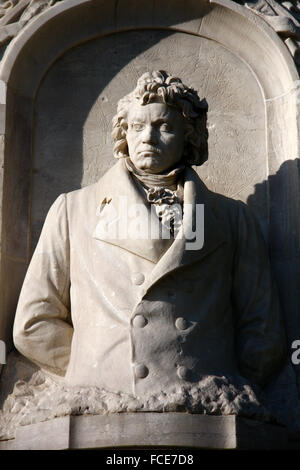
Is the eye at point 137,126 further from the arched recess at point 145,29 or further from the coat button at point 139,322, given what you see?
the coat button at point 139,322

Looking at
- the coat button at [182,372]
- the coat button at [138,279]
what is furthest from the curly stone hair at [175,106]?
the coat button at [182,372]

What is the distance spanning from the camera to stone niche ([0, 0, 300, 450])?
7.66 metres

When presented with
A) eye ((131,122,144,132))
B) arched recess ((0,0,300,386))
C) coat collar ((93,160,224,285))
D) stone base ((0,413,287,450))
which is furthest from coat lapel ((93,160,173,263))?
stone base ((0,413,287,450))

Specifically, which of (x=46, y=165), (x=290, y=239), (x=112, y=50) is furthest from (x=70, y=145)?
(x=290, y=239)

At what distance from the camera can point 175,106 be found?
23.4 ft

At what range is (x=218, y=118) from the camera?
26.3ft

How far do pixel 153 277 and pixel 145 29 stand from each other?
2.12 metres

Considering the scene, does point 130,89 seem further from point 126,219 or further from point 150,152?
point 126,219

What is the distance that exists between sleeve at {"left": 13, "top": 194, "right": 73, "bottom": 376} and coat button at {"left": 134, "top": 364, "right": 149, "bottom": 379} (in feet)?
1.95

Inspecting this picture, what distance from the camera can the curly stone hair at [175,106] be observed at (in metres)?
7.12

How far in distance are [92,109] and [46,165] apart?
50 cm

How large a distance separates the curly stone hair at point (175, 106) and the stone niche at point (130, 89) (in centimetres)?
59
